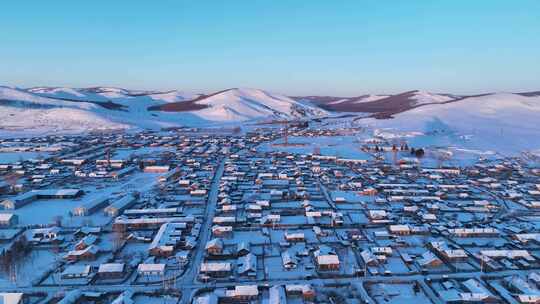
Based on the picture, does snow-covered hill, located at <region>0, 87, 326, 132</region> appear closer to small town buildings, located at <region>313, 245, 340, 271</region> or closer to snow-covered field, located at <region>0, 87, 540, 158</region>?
snow-covered field, located at <region>0, 87, 540, 158</region>

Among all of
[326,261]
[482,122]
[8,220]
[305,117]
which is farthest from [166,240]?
[305,117]

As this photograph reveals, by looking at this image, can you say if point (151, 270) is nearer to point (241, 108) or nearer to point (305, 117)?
point (241, 108)

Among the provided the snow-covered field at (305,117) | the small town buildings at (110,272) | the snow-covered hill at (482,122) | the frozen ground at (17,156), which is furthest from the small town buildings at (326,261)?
the snow-covered hill at (482,122)

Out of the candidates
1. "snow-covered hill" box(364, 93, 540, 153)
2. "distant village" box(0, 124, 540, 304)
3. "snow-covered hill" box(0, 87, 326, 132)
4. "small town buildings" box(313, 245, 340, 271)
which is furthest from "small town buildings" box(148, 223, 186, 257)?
"snow-covered hill" box(0, 87, 326, 132)

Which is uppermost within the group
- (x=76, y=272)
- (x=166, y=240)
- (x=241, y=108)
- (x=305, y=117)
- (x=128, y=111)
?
(x=241, y=108)

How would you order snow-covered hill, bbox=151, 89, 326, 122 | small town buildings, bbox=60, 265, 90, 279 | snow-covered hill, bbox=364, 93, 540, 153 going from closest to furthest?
small town buildings, bbox=60, 265, 90, 279
snow-covered hill, bbox=364, 93, 540, 153
snow-covered hill, bbox=151, 89, 326, 122

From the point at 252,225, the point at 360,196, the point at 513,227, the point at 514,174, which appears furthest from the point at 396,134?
the point at 252,225

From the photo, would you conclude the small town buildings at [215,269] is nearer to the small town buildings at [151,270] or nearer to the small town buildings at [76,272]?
the small town buildings at [151,270]

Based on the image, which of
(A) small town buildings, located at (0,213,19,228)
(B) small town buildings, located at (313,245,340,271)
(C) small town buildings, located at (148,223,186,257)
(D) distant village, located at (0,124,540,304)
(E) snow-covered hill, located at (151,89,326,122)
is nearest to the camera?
(D) distant village, located at (0,124,540,304)
